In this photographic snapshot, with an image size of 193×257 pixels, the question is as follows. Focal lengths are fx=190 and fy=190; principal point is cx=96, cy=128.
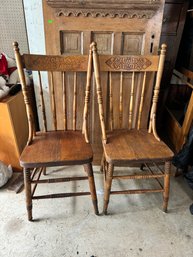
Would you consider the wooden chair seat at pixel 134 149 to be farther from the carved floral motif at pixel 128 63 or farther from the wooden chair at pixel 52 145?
the carved floral motif at pixel 128 63

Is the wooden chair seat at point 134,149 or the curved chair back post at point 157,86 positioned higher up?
the curved chair back post at point 157,86

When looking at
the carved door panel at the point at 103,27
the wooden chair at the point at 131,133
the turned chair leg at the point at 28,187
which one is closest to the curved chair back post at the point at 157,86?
the wooden chair at the point at 131,133

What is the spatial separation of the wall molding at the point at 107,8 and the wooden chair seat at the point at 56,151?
769mm

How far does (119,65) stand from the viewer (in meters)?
1.19

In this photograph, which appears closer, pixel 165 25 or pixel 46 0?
pixel 46 0

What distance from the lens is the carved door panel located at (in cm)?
117

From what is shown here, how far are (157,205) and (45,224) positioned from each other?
2.53 feet

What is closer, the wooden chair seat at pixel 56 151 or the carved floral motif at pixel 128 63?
the wooden chair seat at pixel 56 151

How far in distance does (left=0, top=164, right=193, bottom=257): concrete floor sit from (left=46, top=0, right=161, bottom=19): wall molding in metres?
1.23

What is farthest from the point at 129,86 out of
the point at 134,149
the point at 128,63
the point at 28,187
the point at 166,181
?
the point at 28,187

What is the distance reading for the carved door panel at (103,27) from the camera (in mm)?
1169

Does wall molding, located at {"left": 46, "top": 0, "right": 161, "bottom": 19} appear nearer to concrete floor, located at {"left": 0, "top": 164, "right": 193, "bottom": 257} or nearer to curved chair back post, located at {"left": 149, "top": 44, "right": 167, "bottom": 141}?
curved chair back post, located at {"left": 149, "top": 44, "right": 167, "bottom": 141}

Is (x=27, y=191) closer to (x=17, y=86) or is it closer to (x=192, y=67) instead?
(x=17, y=86)

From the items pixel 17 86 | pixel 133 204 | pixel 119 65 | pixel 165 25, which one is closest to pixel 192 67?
pixel 165 25
